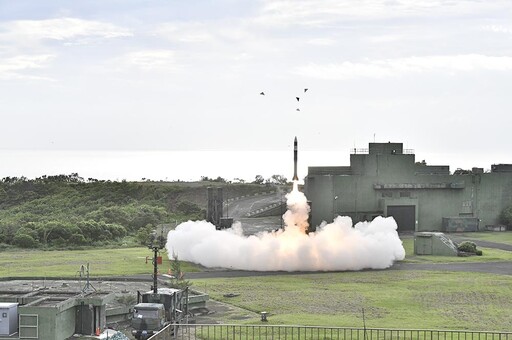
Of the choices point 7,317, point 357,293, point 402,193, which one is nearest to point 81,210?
point 402,193

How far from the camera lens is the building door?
10919cm

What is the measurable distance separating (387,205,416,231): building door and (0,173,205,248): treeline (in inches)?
1349

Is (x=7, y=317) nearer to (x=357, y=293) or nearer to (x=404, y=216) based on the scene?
(x=357, y=293)

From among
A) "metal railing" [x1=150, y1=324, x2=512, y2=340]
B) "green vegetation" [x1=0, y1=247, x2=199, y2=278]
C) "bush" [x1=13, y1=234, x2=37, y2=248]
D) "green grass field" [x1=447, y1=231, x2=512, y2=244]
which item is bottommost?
"metal railing" [x1=150, y1=324, x2=512, y2=340]

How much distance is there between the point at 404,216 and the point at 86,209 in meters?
61.3

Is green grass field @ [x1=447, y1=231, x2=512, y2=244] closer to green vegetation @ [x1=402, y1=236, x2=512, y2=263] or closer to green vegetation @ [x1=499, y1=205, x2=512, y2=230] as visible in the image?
green vegetation @ [x1=499, y1=205, x2=512, y2=230]

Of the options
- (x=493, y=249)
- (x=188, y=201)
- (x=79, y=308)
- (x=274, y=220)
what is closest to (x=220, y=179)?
(x=188, y=201)

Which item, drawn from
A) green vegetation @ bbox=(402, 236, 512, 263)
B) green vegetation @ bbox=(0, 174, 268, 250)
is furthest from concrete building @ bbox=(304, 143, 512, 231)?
green vegetation @ bbox=(0, 174, 268, 250)

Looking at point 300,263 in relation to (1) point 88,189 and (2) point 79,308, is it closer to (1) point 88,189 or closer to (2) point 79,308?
(2) point 79,308

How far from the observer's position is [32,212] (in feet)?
471

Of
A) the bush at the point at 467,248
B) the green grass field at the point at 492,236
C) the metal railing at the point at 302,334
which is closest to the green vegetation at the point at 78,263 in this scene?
the metal railing at the point at 302,334

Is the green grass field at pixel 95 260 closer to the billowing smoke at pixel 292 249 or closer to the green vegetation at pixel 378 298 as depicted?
the billowing smoke at pixel 292 249

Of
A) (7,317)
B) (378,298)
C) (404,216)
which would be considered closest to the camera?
(7,317)

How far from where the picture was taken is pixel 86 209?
14275 centimetres
